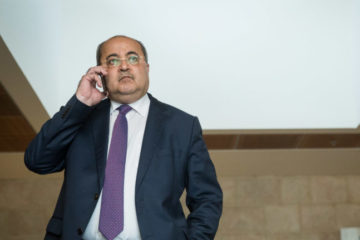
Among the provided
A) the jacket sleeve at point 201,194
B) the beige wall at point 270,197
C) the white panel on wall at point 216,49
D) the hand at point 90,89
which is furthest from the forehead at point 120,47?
the beige wall at point 270,197

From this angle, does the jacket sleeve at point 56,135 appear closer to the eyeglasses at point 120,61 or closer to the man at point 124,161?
the man at point 124,161

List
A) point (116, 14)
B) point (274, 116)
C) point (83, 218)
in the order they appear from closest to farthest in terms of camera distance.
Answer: point (83, 218), point (116, 14), point (274, 116)

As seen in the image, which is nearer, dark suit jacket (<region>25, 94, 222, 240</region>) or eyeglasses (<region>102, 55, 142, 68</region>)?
dark suit jacket (<region>25, 94, 222, 240</region>)

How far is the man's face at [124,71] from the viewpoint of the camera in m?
1.97

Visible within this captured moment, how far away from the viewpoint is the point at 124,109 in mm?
1979

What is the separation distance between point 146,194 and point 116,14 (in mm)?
1557

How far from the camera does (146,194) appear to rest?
1.74 metres

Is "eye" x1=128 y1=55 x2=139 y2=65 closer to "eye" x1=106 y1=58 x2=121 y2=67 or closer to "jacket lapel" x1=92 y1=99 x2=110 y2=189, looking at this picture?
"eye" x1=106 y1=58 x2=121 y2=67

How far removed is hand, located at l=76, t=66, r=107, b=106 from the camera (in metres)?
1.88

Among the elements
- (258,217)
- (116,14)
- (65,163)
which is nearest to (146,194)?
(65,163)

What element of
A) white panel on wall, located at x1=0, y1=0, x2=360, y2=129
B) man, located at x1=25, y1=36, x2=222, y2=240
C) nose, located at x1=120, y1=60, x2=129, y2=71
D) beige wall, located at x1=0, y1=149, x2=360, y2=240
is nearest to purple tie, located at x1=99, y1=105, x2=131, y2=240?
man, located at x1=25, y1=36, x2=222, y2=240

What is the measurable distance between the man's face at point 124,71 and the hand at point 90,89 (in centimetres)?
6

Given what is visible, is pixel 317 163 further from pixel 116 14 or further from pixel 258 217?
pixel 116 14

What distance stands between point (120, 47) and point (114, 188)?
61 centimetres
